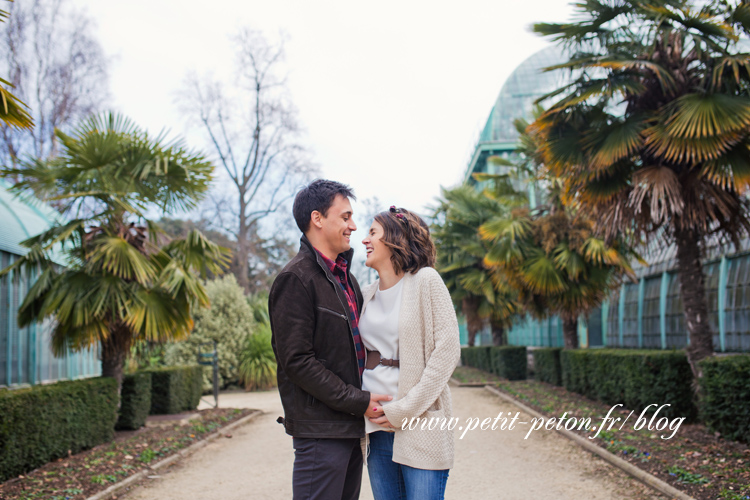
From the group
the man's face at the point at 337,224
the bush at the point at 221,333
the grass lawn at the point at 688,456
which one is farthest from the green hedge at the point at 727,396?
the bush at the point at 221,333

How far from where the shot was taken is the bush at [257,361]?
1956cm

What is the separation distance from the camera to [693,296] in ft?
28.1

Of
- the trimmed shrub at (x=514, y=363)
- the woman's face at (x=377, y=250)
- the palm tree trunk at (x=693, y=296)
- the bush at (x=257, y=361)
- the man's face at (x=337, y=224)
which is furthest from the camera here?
the bush at (x=257, y=361)

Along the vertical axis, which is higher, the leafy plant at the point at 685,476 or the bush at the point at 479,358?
the leafy plant at the point at 685,476

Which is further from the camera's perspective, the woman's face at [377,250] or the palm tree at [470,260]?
the palm tree at [470,260]

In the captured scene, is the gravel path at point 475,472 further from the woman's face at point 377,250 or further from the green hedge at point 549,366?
the green hedge at point 549,366

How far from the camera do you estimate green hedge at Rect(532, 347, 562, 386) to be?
51.7 ft

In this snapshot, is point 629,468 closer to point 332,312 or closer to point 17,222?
point 332,312

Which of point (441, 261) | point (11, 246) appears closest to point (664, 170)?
point (11, 246)

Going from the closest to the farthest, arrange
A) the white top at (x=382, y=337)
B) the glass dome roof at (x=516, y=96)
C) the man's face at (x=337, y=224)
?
the white top at (x=382, y=337), the man's face at (x=337, y=224), the glass dome roof at (x=516, y=96)

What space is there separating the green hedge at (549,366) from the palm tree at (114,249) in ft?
31.2

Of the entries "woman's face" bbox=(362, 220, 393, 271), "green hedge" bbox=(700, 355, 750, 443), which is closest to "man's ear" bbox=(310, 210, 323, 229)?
"woman's face" bbox=(362, 220, 393, 271)

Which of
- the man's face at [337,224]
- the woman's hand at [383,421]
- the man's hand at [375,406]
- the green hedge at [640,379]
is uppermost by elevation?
the man's face at [337,224]

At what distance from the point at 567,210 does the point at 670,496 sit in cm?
931
